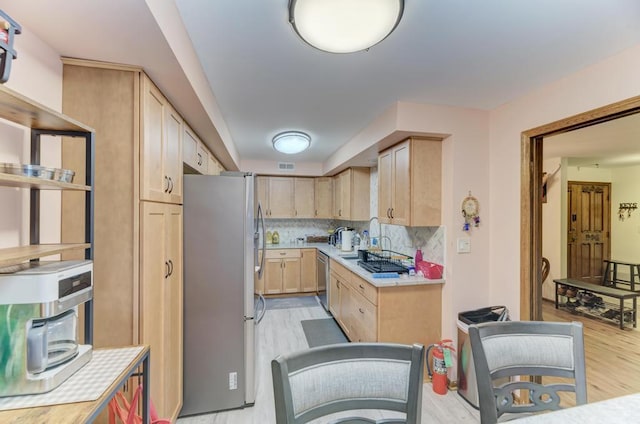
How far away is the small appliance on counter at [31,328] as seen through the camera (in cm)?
78

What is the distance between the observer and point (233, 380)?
2090 mm

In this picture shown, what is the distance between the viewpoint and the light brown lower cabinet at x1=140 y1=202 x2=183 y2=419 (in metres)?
1.42

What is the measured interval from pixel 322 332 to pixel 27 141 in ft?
10.3

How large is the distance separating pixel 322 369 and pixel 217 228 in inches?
57.6

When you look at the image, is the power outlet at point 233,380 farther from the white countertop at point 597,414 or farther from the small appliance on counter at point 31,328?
the white countertop at point 597,414

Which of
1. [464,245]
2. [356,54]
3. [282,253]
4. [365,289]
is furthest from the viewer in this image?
[282,253]

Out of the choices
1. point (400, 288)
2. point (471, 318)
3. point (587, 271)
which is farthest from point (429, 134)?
point (587, 271)

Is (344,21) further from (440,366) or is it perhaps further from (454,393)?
(454,393)

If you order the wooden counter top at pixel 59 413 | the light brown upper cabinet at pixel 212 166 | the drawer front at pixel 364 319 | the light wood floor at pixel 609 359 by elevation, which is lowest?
the light wood floor at pixel 609 359

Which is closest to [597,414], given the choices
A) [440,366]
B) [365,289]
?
A: [440,366]

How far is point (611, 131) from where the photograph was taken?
2609mm

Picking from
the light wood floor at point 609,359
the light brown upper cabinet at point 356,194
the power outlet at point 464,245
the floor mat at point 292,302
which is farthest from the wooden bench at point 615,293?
the floor mat at point 292,302

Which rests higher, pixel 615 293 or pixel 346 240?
pixel 346 240

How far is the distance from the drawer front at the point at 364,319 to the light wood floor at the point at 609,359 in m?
1.69
